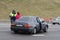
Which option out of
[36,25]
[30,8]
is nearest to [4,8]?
[30,8]

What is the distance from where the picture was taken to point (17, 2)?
47.6 meters

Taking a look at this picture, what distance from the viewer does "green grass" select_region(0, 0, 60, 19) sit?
1769 inches

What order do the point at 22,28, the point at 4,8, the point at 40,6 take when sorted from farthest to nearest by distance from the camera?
the point at 40,6 → the point at 4,8 → the point at 22,28

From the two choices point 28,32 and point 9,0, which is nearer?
point 28,32

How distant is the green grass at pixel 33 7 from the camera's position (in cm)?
4494

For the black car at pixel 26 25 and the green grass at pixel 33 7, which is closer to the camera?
the black car at pixel 26 25

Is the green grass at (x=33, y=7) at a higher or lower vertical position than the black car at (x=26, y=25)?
higher

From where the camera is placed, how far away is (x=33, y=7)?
47.2m

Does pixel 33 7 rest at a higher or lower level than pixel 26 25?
higher

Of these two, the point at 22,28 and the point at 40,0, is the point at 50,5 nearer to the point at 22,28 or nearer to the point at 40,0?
the point at 40,0

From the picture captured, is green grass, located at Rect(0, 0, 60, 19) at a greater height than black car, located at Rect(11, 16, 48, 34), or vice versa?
green grass, located at Rect(0, 0, 60, 19)

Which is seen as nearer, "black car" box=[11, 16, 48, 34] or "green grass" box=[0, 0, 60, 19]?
"black car" box=[11, 16, 48, 34]

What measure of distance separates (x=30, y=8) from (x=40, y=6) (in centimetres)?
230

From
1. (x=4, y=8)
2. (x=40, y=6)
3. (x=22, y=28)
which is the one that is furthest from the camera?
(x=40, y=6)
